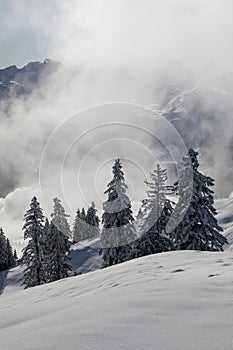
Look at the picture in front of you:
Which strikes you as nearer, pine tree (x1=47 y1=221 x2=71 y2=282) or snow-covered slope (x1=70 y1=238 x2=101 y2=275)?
pine tree (x1=47 y1=221 x2=71 y2=282)

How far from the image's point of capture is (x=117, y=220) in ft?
107

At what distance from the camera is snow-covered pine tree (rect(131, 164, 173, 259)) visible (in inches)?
1087

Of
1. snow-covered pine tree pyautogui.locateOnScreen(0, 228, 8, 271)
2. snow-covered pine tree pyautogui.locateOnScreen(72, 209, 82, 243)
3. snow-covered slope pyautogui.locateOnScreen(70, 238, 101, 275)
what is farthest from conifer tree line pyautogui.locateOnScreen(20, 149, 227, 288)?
snow-covered pine tree pyautogui.locateOnScreen(72, 209, 82, 243)

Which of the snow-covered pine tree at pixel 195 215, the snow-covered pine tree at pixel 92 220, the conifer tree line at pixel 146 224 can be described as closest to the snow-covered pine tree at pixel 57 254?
the conifer tree line at pixel 146 224

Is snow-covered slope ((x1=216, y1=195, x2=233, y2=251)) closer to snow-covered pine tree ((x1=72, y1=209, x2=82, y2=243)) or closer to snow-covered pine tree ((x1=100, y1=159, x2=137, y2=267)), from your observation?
snow-covered pine tree ((x1=100, y1=159, x2=137, y2=267))

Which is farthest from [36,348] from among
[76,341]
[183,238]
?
[183,238]

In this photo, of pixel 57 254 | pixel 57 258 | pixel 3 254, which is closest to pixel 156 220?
pixel 57 254

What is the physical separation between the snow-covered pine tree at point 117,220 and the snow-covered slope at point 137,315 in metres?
21.9

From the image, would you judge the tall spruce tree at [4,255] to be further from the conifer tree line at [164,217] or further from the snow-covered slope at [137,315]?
the snow-covered slope at [137,315]

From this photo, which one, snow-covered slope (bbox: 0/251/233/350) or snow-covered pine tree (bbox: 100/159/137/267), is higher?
snow-covered pine tree (bbox: 100/159/137/267)

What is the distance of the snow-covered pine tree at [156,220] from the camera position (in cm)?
2761

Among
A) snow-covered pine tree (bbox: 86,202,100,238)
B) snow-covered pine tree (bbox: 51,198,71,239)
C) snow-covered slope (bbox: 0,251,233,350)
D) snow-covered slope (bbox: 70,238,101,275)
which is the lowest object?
snow-covered slope (bbox: 0,251,233,350)

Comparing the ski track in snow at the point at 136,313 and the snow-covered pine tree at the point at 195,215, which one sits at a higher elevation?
the snow-covered pine tree at the point at 195,215

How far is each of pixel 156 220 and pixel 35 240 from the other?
18.0 m
